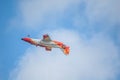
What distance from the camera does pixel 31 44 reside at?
373ft

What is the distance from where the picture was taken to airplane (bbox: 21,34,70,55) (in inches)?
4324

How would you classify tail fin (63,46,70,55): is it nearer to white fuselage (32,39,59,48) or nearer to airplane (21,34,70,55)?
airplane (21,34,70,55)

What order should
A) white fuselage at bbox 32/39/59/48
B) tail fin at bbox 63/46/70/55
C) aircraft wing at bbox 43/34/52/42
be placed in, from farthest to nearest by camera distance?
tail fin at bbox 63/46/70/55, white fuselage at bbox 32/39/59/48, aircraft wing at bbox 43/34/52/42

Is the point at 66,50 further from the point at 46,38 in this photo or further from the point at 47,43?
the point at 46,38

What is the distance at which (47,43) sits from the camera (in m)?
110

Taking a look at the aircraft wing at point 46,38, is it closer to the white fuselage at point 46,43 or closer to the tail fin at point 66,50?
the white fuselage at point 46,43

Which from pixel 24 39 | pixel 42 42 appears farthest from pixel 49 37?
pixel 24 39

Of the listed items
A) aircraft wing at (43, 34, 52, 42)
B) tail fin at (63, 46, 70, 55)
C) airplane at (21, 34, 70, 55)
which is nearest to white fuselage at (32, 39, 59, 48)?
airplane at (21, 34, 70, 55)

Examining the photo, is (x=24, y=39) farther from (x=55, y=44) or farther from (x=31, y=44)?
(x=55, y=44)

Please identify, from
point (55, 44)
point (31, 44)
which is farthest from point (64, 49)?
point (31, 44)

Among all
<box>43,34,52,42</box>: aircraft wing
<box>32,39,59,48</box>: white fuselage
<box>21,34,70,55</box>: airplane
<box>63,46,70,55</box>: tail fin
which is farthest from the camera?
<box>63,46,70,55</box>: tail fin

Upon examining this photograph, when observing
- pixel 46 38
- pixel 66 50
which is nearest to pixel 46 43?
pixel 46 38

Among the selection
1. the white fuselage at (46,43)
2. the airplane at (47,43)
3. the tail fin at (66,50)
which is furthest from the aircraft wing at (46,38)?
the tail fin at (66,50)

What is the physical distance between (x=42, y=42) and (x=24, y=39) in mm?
7386
